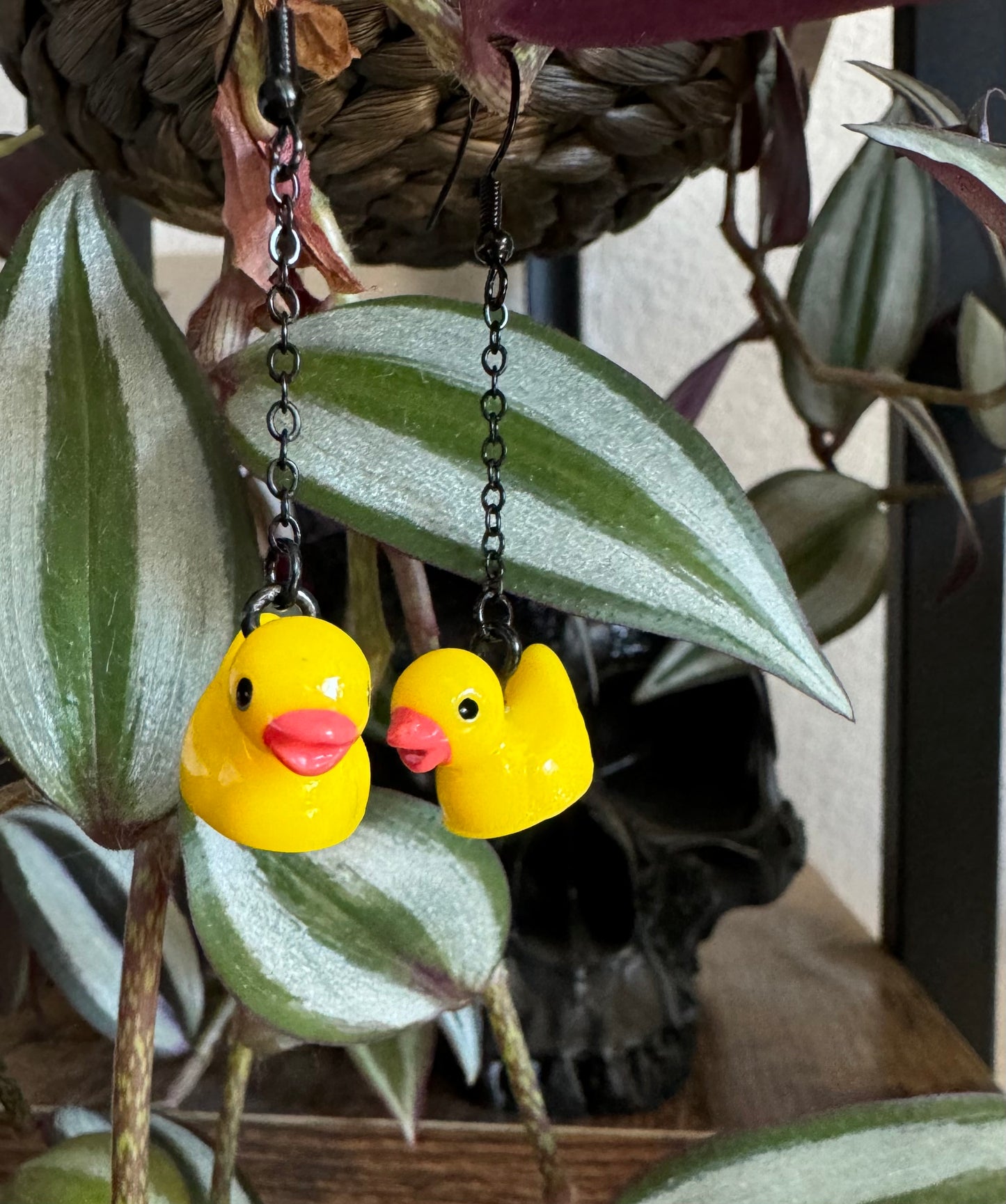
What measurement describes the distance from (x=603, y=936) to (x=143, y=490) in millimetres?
290

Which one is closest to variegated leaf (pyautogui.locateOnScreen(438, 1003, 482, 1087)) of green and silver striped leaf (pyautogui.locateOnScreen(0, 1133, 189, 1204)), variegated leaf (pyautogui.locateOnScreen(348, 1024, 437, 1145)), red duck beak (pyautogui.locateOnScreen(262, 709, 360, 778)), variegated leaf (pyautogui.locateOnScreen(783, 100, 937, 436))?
variegated leaf (pyautogui.locateOnScreen(348, 1024, 437, 1145))

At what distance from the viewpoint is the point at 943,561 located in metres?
0.48

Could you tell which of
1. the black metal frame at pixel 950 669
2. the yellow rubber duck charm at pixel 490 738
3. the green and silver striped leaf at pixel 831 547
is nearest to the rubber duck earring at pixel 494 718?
the yellow rubber duck charm at pixel 490 738

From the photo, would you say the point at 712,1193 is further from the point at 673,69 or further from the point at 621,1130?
the point at 673,69

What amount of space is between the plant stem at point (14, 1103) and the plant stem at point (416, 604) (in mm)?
207

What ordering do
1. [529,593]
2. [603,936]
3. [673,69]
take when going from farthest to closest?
[603,936] → [673,69] → [529,593]

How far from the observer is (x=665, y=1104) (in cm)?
40

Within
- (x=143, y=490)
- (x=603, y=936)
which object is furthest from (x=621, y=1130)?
(x=143, y=490)

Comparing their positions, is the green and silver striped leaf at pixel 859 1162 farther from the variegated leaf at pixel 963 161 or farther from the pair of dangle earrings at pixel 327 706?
the variegated leaf at pixel 963 161

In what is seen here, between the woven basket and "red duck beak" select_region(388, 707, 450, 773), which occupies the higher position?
the woven basket

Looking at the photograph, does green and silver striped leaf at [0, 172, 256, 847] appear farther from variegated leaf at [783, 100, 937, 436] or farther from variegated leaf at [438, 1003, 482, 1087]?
variegated leaf at [783, 100, 937, 436]

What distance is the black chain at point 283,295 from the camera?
0.63ft

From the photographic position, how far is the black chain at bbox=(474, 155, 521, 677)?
0.20 metres

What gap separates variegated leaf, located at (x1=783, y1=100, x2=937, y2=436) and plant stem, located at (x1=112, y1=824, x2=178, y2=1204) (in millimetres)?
365
